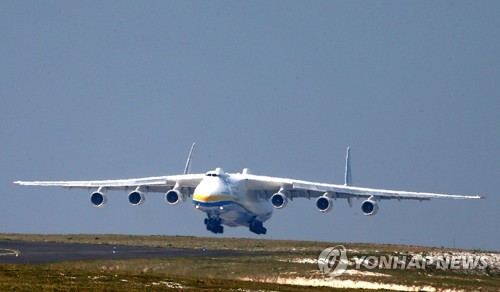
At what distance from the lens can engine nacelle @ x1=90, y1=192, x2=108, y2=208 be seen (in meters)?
71.7

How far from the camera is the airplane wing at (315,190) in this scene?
70562 millimetres

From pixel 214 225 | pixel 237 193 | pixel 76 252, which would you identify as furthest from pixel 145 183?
pixel 76 252

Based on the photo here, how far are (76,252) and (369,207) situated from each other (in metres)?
25.9

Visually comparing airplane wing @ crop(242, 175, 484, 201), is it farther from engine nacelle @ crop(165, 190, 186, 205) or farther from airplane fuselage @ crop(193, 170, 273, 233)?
engine nacelle @ crop(165, 190, 186, 205)

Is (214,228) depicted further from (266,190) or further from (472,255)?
(472,255)

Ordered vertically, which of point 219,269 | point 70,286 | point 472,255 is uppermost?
point 472,255

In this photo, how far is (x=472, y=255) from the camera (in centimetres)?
5597

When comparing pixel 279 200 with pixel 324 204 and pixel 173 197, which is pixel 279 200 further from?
pixel 173 197

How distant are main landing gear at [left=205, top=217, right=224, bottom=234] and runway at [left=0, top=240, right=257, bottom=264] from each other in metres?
16.7

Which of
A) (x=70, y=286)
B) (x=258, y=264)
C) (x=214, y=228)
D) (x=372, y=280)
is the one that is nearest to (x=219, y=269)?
(x=258, y=264)

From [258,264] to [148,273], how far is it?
23.4 feet

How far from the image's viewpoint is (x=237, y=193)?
233ft

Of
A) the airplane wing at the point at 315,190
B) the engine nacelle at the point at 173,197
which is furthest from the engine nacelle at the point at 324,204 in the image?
the engine nacelle at the point at 173,197

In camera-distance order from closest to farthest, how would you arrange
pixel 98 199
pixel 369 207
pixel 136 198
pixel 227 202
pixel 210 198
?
Answer: pixel 210 198, pixel 369 207, pixel 227 202, pixel 98 199, pixel 136 198
